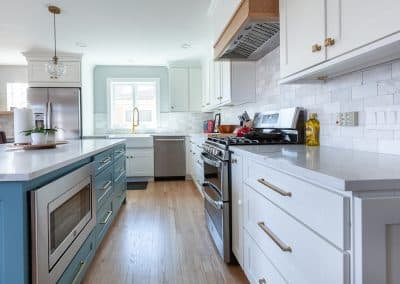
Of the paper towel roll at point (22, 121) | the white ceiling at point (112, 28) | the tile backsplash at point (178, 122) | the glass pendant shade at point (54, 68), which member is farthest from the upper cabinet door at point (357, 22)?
the tile backsplash at point (178, 122)

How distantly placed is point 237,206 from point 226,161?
334 millimetres

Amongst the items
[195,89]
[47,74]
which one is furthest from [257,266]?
[47,74]

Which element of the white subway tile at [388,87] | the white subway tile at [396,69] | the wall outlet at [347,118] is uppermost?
the white subway tile at [396,69]

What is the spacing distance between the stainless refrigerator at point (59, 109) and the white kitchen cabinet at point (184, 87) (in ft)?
5.86

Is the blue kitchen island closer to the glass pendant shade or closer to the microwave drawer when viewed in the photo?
the microwave drawer

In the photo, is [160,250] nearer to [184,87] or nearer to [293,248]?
[293,248]

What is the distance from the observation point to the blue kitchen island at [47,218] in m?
1.16

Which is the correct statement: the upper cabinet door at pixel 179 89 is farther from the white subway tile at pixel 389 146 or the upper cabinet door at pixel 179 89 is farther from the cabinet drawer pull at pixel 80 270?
the white subway tile at pixel 389 146

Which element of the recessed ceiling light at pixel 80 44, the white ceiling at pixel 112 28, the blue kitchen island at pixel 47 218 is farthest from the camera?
the recessed ceiling light at pixel 80 44

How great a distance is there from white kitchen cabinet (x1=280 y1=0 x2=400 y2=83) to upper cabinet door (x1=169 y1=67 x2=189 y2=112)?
13.8 feet

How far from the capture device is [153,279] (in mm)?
2018

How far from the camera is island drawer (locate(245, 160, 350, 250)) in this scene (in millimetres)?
849

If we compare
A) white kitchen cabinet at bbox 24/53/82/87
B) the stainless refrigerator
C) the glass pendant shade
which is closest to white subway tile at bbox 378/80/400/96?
the glass pendant shade

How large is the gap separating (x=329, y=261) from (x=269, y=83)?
231cm
